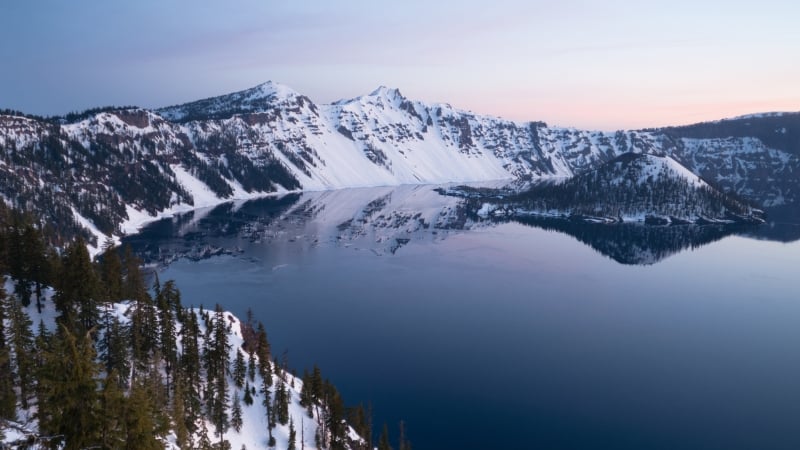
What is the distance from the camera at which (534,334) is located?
287 ft

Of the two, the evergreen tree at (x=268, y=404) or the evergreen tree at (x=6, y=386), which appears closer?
the evergreen tree at (x=6, y=386)

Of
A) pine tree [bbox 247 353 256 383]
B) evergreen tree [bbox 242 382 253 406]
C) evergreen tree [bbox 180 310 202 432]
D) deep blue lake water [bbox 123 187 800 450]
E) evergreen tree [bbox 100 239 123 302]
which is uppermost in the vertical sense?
evergreen tree [bbox 100 239 123 302]

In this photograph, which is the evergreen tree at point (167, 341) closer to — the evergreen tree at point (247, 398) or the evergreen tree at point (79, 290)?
the evergreen tree at point (79, 290)

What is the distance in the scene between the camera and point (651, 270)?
14362 centimetres

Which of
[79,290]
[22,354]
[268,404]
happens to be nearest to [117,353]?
[22,354]

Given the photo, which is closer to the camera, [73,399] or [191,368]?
[73,399]

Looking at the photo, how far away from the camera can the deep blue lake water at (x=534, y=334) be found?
61.2 metres

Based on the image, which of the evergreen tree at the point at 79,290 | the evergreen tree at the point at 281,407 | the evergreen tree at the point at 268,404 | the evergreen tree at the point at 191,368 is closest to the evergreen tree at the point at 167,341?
the evergreen tree at the point at 191,368

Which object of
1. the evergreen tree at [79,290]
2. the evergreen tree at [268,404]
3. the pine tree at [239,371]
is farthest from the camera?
the pine tree at [239,371]

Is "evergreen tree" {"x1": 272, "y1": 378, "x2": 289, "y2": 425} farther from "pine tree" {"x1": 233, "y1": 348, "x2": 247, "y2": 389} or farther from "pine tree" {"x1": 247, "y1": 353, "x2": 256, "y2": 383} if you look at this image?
"pine tree" {"x1": 233, "y1": 348, "x2": 247, "y2": 389}

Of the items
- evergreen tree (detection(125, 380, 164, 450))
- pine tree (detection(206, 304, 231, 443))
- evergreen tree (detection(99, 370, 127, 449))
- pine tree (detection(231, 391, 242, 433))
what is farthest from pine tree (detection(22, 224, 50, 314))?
evergreen tree (detection(125, 380, 164, 450))

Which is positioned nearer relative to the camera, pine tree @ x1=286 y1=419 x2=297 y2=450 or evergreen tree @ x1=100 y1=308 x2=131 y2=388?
evergreen tree @ x1=100 y1=308 x2=131 y2=388

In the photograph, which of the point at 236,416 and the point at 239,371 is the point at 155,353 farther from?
the point at 236,416

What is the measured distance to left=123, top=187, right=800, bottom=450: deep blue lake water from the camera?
61250 mm
